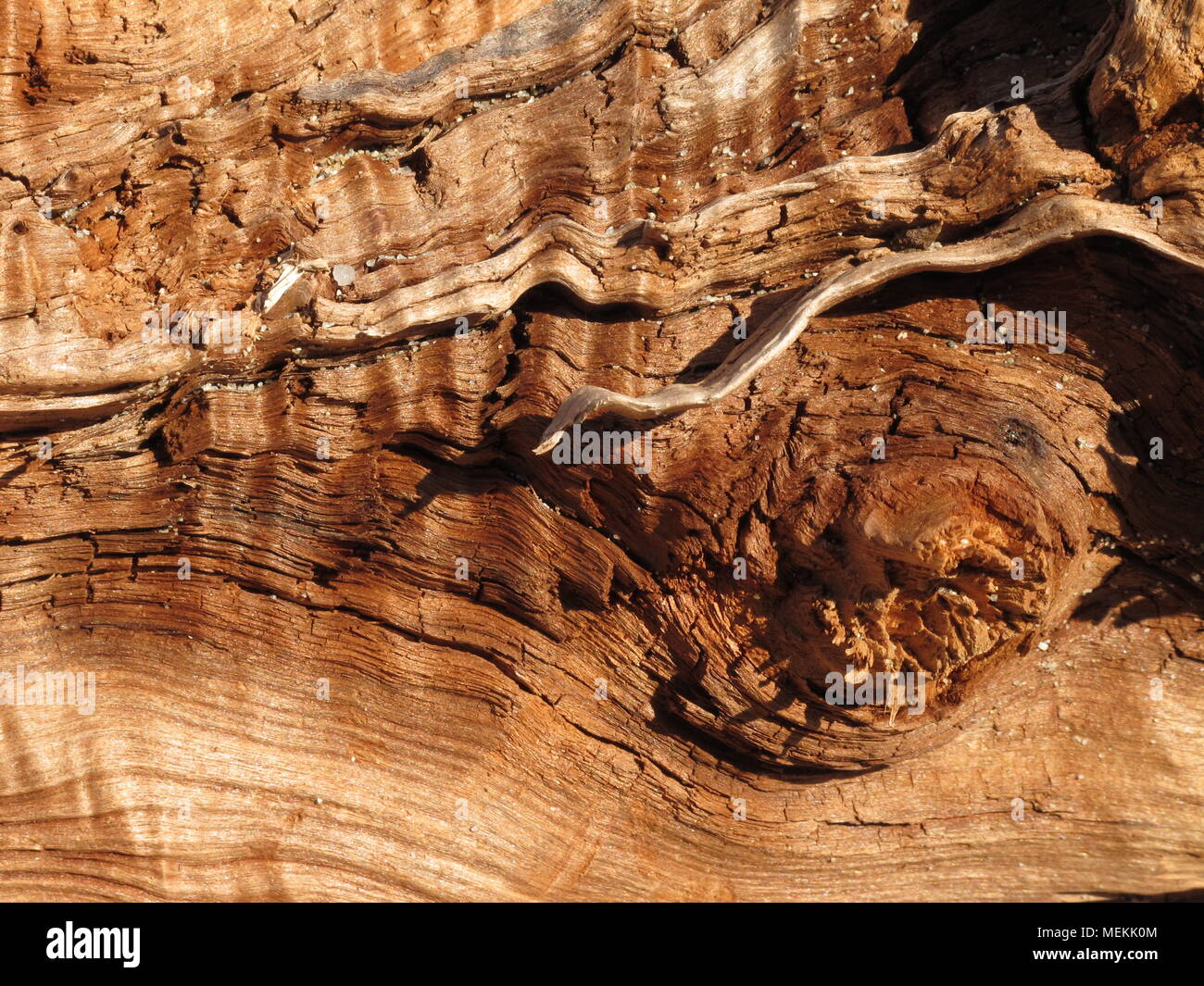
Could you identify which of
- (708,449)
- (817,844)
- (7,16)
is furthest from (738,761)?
(7,16)

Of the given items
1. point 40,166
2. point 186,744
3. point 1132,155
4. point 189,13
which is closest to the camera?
point 1132,155

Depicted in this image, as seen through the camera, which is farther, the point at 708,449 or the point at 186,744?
the point at 186,744

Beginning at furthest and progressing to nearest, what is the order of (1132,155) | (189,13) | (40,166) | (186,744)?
(189,13) < (40,166) < (186,744) < (1132,155)

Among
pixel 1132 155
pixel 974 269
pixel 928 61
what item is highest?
pixel 928 61

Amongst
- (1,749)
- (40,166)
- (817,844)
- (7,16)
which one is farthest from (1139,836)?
(7,16)

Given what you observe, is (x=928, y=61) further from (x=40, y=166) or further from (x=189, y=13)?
(x=40, y=166)

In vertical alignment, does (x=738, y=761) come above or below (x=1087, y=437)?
below

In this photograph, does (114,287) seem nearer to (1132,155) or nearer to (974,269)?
(974,269)
